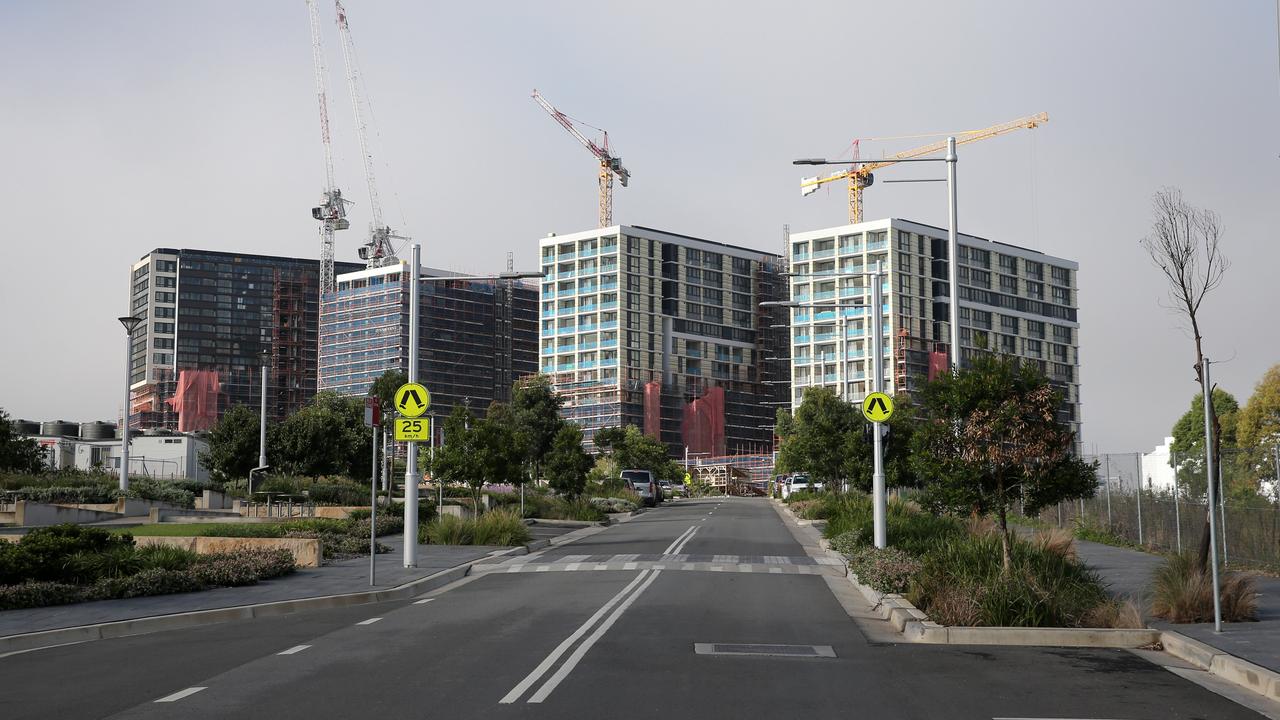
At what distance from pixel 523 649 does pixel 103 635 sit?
5.59 metres

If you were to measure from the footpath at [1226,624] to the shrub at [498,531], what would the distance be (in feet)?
43.4

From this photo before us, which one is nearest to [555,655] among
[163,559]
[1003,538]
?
[1003,538]

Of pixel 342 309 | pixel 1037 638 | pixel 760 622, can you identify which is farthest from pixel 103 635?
pixel 342 309

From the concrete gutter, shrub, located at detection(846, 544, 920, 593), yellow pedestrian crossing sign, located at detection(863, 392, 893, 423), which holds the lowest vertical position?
the concrete gutter

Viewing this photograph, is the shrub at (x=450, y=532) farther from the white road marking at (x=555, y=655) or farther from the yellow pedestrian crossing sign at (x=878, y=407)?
the white road marking at (x=555, y=655)

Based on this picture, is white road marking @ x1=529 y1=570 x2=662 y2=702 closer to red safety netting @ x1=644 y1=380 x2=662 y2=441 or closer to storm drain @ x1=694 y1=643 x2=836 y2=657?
storm drain @ x1=694 y1=643 x2=836 y2=657

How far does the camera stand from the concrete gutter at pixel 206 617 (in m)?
13.5

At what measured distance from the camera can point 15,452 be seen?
45500 millimetres

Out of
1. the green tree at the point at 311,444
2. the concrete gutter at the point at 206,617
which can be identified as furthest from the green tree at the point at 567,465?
the concrete gutter at the point at 206,617

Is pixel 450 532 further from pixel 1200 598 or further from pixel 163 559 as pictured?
pixel 1200 598

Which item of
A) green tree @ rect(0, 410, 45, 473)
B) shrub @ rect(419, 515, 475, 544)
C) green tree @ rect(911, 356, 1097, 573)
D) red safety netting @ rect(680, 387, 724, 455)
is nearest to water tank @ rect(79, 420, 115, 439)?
green tree @ rect(0, 410, 45, 473)

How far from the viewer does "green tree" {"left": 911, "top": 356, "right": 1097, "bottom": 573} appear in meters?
16.8

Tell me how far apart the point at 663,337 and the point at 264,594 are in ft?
466

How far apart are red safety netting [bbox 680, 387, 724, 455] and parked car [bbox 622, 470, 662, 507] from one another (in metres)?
86.3
